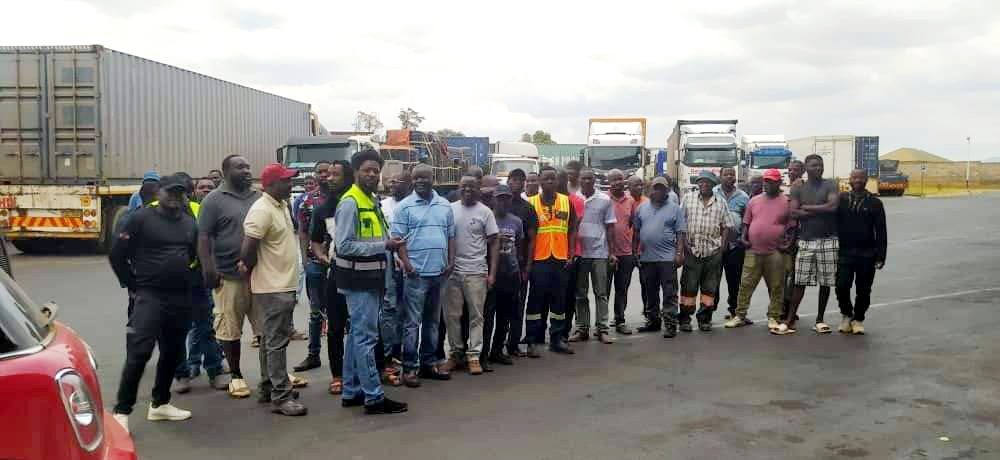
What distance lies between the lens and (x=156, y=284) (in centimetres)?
553

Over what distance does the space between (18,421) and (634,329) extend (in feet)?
24.1

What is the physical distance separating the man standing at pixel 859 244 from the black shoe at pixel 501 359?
12.0 feet

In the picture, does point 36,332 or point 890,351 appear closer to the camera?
point 36,332

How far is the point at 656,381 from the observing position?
22.6 ft

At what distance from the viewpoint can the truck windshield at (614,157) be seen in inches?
1312

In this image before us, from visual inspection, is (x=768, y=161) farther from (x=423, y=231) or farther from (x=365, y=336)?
(x=365, y=336)

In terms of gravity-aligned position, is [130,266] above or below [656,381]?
above

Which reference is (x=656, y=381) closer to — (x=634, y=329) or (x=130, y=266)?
(x=634, y=329)

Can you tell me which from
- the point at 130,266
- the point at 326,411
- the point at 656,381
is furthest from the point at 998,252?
the point at 130,266

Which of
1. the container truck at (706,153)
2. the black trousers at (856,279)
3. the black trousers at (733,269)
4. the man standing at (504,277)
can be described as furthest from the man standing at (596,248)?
the container truck at (706,153)

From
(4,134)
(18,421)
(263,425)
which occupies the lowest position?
(263,425)

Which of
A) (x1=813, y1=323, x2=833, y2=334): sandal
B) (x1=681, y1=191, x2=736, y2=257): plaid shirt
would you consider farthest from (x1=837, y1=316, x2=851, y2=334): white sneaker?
(x1=681, y1=191, x2=736, y2=257): plaid shirt

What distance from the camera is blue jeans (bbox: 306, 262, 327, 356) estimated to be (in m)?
7.49

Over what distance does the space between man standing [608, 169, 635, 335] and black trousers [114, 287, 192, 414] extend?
4.63 m
